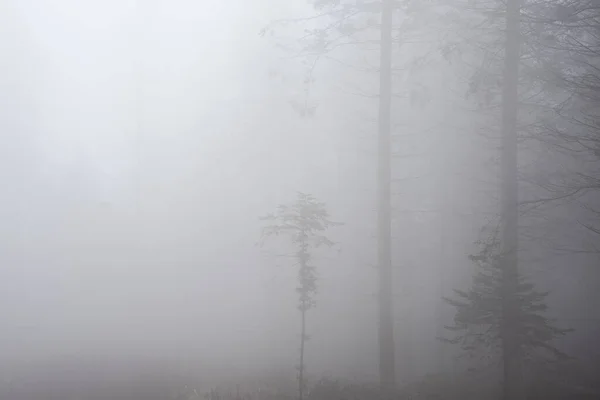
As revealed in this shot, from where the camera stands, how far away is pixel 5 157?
28734 millimetres

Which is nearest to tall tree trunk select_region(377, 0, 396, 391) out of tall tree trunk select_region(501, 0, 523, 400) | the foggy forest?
the foggy forest

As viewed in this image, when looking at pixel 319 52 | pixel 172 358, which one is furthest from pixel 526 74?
pixel 172 358

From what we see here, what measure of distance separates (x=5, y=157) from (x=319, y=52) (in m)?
25.7

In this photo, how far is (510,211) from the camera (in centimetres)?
988

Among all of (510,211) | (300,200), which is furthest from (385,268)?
(510,211)

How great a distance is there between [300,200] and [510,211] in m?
5.08

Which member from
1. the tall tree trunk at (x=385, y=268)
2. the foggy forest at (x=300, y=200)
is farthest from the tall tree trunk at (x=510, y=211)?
the tall tree trunk at (x=385, y=268)

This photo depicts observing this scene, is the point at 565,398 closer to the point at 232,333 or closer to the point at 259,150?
the point at 232,333

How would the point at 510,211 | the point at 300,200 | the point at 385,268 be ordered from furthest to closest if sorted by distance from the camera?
the point at 300,200 < the point at 385,268 < the point at 510,211

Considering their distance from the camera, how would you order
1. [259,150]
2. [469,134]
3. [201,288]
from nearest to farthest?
[469,134] → [201,288] → [259,150]

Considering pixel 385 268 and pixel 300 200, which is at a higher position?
pixel 300 200

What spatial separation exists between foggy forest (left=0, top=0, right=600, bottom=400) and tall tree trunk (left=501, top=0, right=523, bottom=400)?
0.16 feet

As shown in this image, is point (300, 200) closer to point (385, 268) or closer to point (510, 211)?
point (385, 268)

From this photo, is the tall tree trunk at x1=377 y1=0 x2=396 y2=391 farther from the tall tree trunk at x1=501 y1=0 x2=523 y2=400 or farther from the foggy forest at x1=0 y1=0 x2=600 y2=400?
the tall tree trunk at x1=501 y1=0 x2=523 y2=400
